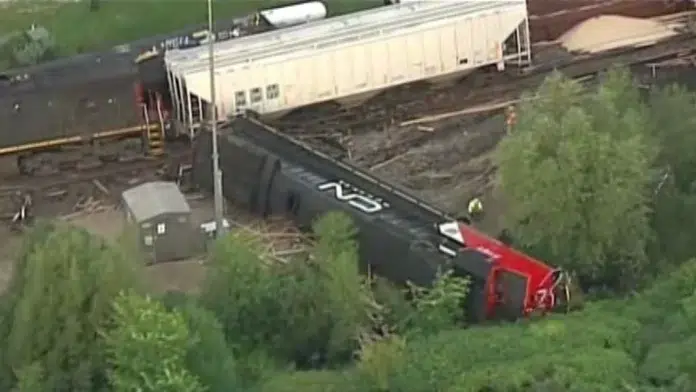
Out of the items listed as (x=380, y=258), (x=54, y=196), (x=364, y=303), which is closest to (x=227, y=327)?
(x=364, y=303)

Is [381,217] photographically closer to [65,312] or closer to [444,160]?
[444,160]

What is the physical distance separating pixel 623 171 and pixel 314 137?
8.23m

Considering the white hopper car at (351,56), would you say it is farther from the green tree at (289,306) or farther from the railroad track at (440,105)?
the green tree at (289,306)

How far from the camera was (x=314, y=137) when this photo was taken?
3028 cm

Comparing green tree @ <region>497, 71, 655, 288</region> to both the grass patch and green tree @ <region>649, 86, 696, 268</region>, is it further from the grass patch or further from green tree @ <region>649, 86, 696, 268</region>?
the grass patch

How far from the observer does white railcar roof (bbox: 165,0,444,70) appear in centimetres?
3086

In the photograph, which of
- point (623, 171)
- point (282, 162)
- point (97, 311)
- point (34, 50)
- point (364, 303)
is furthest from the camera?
point (34, 50)

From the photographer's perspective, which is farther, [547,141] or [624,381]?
[547,141]

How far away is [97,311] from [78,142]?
10.9 metres

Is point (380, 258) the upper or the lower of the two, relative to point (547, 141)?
lower

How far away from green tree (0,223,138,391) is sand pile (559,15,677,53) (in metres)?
16.4

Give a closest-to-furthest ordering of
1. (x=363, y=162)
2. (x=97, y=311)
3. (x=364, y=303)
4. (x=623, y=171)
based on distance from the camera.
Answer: (x=97, y=311)
(x=364, y=303)
(x=623, y=171)
(x=363, y=162)

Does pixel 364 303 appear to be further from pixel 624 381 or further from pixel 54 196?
pixel 54 196

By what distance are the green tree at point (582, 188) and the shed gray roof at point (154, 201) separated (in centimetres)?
525
